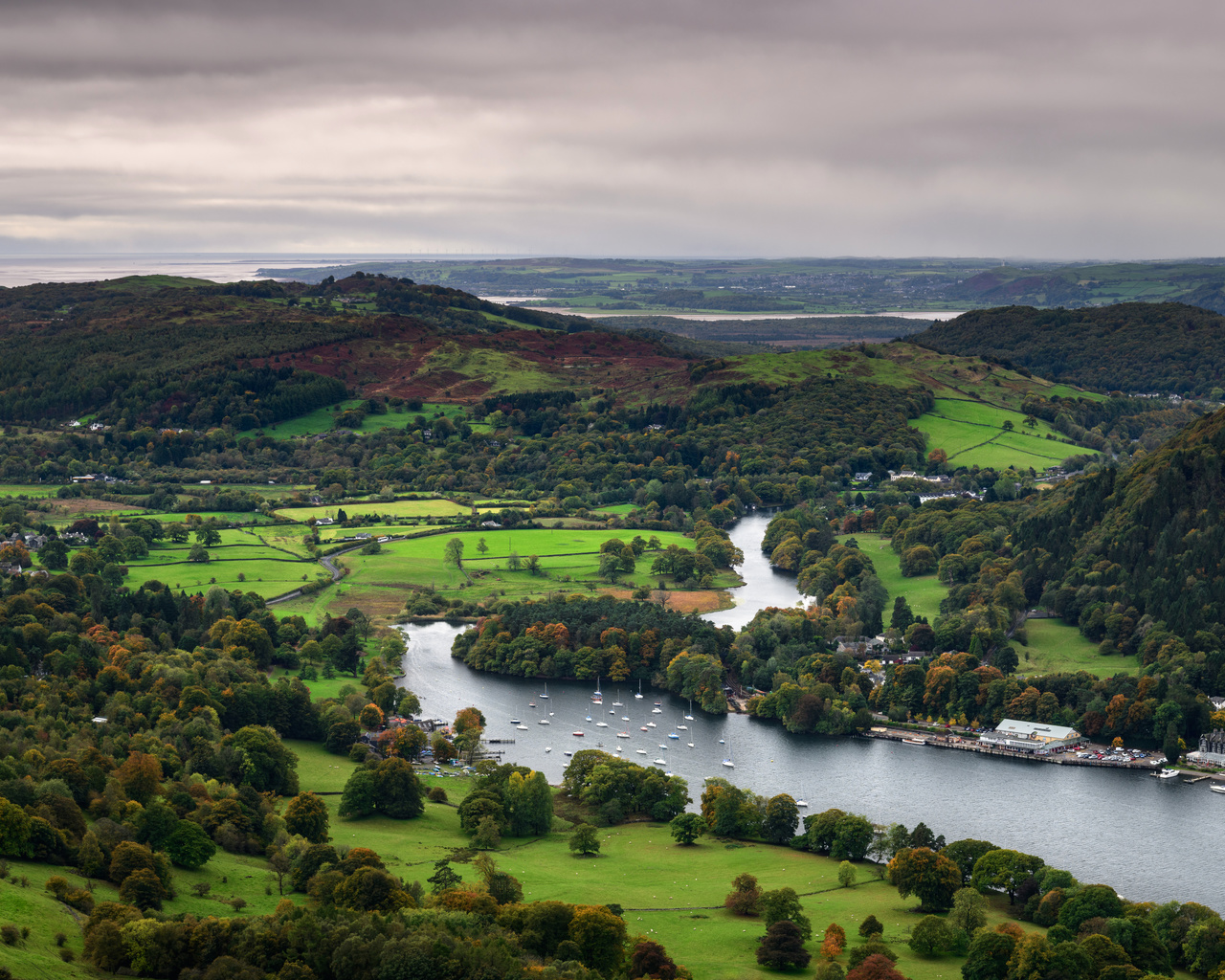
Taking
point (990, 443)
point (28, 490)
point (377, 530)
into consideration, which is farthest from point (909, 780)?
point (28, 490)

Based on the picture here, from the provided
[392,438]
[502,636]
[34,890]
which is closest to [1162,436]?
[392,438]

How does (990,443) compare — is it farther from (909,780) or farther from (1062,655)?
(909,780)

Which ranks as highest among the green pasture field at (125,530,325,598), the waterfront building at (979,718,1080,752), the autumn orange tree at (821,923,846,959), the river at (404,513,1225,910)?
the green pasture field at (125,530,325,598)

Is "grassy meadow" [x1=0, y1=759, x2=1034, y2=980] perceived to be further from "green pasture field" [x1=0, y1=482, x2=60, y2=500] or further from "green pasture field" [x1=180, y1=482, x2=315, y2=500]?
"green pasture field" [x1=0, y1=482, x2=60, y2=500]

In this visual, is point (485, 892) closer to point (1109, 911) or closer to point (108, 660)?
point (1109, 911)

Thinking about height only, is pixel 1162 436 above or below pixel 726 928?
above

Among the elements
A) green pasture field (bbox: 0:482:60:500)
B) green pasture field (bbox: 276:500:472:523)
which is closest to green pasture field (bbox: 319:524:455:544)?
green pasture field (bbox: 276:500:472:523)
